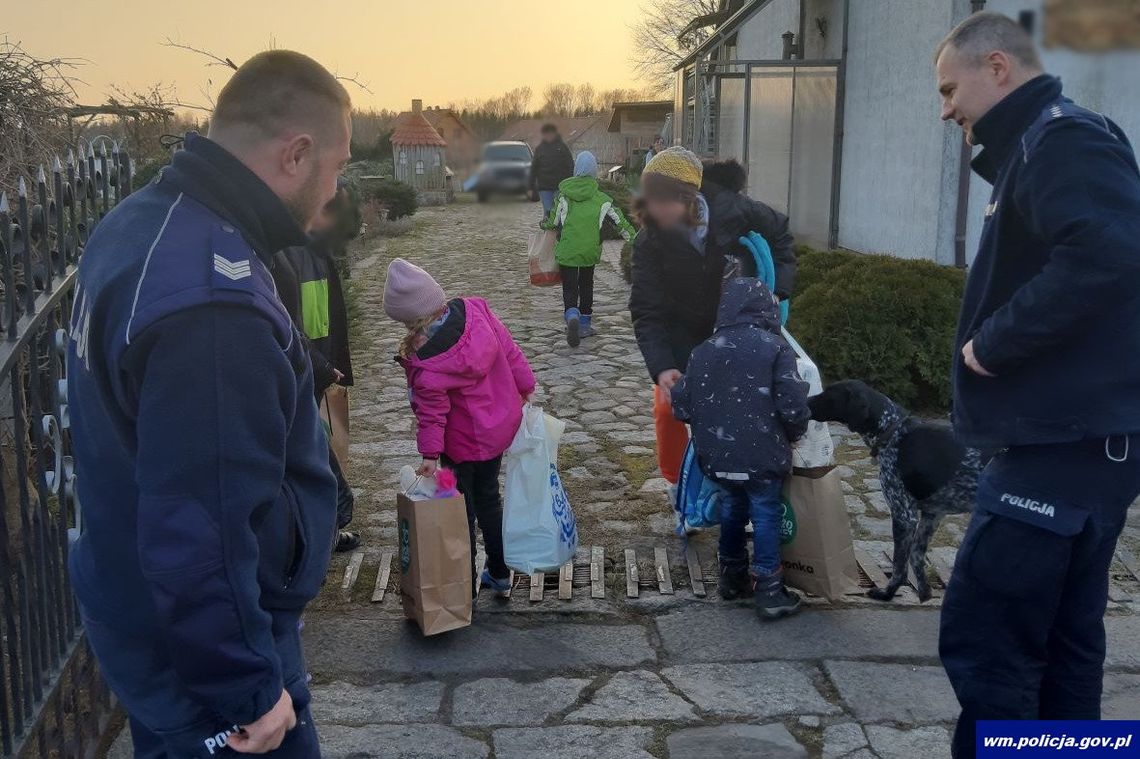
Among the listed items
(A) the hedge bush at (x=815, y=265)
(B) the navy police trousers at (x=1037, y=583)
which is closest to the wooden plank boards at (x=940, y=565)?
(B) the navy police trousers at (x=1037, y=583)

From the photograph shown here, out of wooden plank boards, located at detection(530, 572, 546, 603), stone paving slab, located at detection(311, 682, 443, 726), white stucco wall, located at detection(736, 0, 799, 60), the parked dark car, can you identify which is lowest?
stone paving slab, located at detection(311, 682, 443, 726)

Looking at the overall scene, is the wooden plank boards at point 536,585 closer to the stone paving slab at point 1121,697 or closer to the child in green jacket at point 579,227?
the stone paving slab at point 1121,697

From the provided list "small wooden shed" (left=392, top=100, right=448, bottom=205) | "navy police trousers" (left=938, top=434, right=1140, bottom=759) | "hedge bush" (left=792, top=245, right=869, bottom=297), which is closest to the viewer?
"navy police trousers" (left=938, top=434, right=1140, bottom=759)

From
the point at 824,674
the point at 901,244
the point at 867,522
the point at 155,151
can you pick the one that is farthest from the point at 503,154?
the point at 901,244

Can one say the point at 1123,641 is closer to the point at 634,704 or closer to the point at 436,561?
the point at 634,704

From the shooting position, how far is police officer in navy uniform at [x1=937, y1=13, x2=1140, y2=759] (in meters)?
2.42

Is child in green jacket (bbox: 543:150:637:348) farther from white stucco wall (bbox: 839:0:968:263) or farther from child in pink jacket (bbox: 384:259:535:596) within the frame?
child in pink jacket (bbox: 384:259:535:596)

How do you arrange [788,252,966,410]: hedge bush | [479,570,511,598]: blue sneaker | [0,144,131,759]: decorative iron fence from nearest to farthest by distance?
[0,144,131,759]: decorative iron fence → [479,570,511,598]: blue sneaker → [788,252,966,410]: hedge bush

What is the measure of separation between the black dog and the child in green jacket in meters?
5.41

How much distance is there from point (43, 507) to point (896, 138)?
35.9 feet

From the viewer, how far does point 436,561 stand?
411cm

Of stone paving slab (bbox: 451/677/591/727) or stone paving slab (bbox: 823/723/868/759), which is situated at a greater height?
stone paving slab (bbox: 823/723/868/759)

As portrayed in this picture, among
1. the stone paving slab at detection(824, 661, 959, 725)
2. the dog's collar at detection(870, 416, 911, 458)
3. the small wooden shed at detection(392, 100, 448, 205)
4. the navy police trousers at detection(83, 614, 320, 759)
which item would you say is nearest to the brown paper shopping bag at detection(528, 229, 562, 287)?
the small wooden shed at detection(392, 100, 448, 205)

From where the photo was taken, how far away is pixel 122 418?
5.90ft
